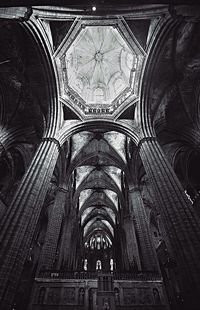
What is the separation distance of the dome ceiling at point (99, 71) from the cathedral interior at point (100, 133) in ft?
0.33

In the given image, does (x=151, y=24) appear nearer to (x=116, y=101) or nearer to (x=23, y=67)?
(x=116, y=101)

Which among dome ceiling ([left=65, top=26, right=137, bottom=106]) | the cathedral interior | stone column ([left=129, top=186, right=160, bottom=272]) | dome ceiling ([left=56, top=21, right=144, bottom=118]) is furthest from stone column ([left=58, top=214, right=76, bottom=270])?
→ dome ceiling ([left=65, top=26, right=137, bottom=106])

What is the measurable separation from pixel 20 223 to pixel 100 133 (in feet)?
38.8

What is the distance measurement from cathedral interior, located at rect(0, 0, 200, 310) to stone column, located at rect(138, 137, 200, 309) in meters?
0.04

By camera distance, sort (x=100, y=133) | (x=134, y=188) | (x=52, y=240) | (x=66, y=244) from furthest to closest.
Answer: (x=100, y=133)
(x=134, y=188)
(x=66, y=244)
(x=52, y=240)

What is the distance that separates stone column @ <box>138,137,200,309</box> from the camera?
5.47 metres

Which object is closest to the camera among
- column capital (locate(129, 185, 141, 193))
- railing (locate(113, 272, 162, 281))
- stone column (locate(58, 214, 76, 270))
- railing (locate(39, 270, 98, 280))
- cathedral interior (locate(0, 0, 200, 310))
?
cathedral interior (locate(0, 0, 200, 310))

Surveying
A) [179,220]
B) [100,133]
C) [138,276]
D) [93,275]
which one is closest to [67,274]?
[93,275]

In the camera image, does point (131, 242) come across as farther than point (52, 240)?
Yes

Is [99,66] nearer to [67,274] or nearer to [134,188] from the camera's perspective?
[134,188]

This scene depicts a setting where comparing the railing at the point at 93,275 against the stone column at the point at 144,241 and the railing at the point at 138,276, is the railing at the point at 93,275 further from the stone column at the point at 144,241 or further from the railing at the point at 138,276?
the stone column at the point at 144,241

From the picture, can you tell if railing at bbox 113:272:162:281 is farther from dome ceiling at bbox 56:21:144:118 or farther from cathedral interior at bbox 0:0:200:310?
dome ceiling at bbox 56:21:144:118

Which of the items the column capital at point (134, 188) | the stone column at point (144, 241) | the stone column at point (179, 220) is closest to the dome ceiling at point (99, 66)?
the column capital at point (134, 188)

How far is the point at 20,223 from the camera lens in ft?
22.1
